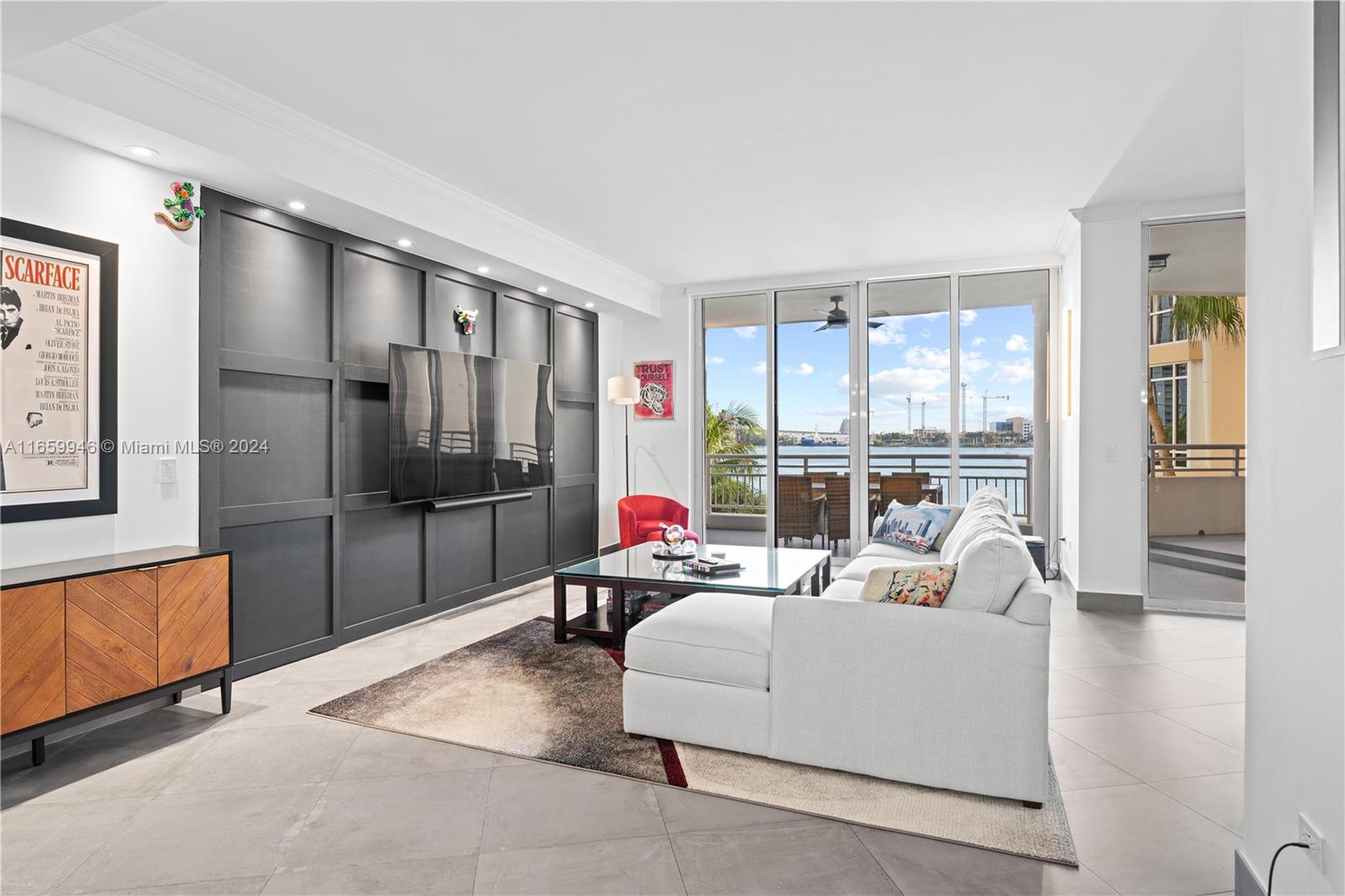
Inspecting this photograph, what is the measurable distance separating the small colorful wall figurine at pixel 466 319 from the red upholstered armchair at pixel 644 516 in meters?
1.84

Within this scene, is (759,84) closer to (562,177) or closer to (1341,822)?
(562,177)

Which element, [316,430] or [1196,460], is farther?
[1196,460]

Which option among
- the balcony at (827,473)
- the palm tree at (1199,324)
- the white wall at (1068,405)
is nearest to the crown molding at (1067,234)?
the white wall at (1068,405)

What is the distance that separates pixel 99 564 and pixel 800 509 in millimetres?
5345

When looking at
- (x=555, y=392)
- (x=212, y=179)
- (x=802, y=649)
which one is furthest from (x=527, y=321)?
(x=802, y=649)

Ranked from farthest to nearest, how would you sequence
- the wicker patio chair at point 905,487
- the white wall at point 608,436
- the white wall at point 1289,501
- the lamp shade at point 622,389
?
1. the white wall at point 608,436
2. the lamp shade at point 622,389
3. the wicker patio chair at point 905,487
4. the white wall at point 1289,501

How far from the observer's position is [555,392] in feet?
20.9

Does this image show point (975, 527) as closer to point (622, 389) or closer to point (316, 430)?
point (316, 430)

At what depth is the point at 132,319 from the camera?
316 cm

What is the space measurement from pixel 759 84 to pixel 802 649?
92.7 inches

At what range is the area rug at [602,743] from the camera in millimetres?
2182

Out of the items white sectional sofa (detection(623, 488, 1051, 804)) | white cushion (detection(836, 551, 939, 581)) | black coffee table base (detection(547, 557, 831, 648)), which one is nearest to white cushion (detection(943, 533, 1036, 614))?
white sectional sofa (detection(623, 488, 1051, 804))

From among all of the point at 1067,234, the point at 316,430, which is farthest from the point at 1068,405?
the point at 316,430

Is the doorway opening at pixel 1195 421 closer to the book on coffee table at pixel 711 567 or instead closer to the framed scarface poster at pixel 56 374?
the book on coffee table at pixel 711 567
